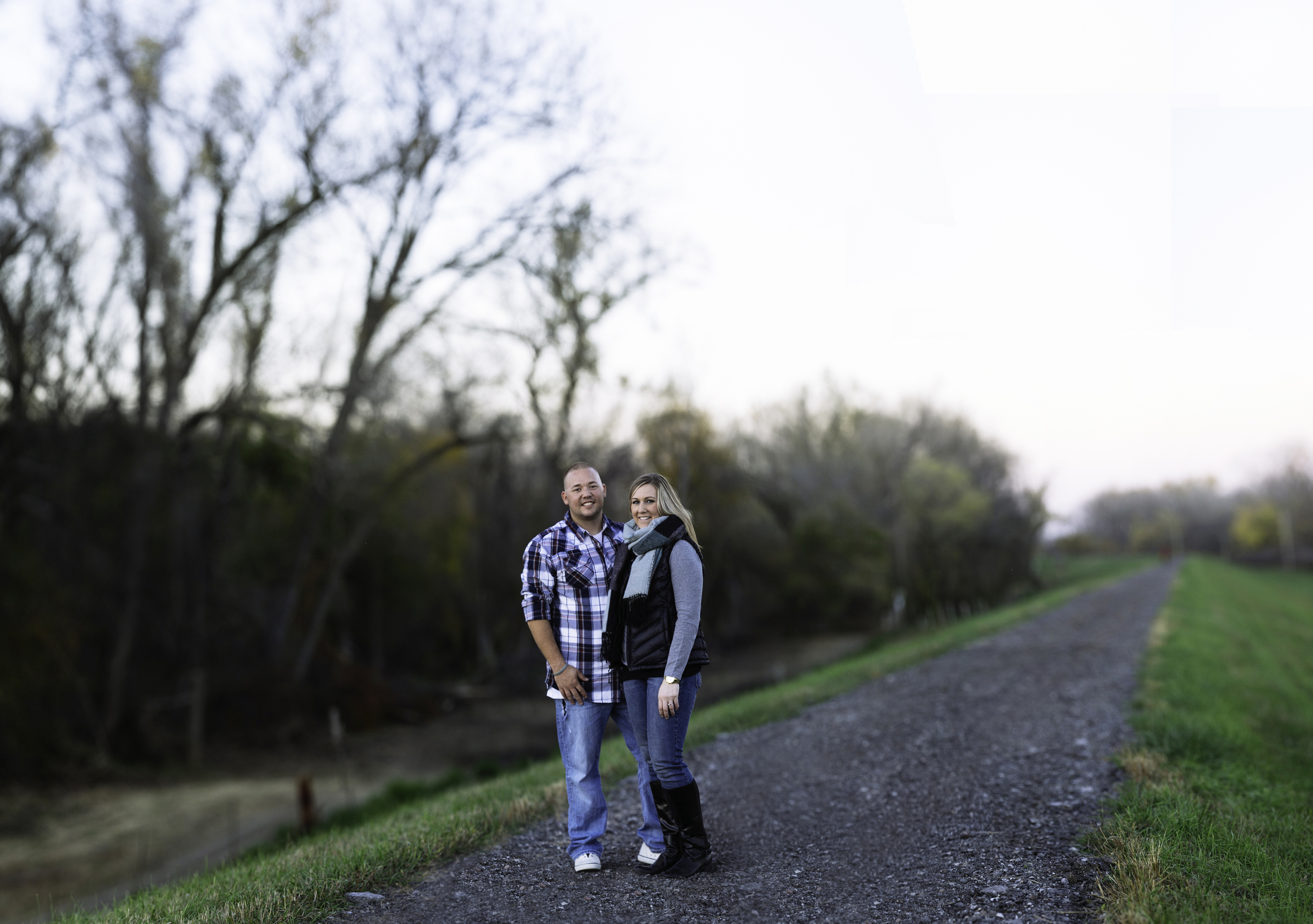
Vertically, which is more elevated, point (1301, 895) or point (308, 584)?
point (308, 584)

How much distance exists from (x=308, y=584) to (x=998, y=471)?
34026mm

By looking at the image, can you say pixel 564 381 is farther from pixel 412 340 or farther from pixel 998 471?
pixel 998 471

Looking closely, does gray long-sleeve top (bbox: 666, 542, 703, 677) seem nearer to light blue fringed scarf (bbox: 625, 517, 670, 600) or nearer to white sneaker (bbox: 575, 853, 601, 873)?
light blue fringed scarf (bbox: 625, 517, 670, 600)

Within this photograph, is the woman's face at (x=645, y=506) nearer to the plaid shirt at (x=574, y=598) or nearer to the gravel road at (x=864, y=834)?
the plaid shirt at (x=574, y=598)

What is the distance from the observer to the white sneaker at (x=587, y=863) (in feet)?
15.3

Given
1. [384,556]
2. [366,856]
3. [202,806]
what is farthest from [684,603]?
[384,556]

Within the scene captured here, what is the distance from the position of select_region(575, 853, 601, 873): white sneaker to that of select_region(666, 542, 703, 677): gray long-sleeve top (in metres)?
1.13

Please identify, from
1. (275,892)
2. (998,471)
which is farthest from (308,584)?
(998,471)

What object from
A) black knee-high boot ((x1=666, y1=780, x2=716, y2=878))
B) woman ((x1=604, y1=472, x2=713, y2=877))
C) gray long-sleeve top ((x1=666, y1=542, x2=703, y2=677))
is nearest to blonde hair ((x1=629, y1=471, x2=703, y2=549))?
woman ((x1=604, y1=472, x2=713, y2=877))

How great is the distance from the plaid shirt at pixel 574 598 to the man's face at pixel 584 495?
2.9 inches

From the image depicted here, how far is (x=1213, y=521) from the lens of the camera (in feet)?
444

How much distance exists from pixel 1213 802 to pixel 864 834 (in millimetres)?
2157

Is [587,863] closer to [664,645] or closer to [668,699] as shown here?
[668,699]

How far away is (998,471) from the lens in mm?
45594
